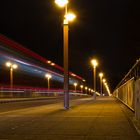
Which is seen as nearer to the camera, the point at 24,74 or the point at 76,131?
the point at 76,131

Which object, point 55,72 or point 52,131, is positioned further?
point 55,72

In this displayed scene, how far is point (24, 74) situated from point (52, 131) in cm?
11782

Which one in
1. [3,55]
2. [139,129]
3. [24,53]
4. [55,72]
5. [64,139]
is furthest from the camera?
[55,72]

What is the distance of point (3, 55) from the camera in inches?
3285

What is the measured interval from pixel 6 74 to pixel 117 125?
105 m

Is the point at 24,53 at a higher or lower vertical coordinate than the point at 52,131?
higher

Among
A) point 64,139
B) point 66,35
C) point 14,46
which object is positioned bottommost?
point 64,139

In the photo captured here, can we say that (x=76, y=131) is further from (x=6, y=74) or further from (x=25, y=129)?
(x=6, y=74)

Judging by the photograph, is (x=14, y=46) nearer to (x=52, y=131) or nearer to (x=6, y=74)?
(x=6, y=74)

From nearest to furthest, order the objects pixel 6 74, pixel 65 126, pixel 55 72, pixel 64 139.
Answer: pixel 64 139
pixel 65 126
pixel 6 74
pixel 55 72

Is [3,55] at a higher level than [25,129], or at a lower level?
higher

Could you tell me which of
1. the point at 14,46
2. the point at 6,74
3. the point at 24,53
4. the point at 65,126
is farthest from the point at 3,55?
the point at 65,126

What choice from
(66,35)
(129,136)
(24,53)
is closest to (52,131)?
(129,136)

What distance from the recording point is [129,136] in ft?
38.8
